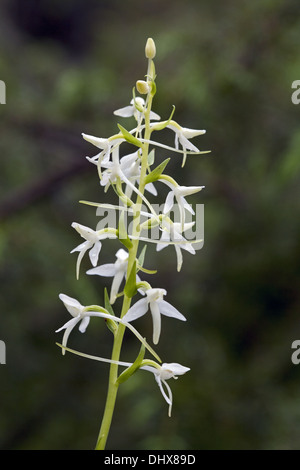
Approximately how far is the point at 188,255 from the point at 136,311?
9.42ft

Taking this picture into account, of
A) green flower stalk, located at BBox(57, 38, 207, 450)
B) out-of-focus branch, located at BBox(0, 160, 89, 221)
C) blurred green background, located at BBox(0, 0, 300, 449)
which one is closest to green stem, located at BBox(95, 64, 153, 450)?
green flower stalk, located at BBox(57, 38, 207, 450)

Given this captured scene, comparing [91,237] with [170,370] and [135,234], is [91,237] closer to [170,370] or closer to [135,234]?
[135,234]

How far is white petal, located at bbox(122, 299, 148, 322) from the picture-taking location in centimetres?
154

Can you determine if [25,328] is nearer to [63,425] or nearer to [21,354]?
[21,354]

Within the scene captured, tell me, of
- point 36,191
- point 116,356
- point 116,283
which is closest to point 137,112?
point 116,283

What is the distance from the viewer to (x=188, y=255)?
443 cm

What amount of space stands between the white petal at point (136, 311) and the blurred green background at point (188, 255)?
3.89ft

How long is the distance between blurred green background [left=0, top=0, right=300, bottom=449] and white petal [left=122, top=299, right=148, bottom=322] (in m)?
1.19

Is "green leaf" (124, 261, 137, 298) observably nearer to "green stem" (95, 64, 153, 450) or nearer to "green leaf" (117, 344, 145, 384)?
"green stem" (95, 64, 153, 450)

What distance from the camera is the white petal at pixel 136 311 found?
5.06 feet

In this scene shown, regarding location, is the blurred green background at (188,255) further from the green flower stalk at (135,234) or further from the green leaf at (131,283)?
Answer: the green leaf at (131,283)

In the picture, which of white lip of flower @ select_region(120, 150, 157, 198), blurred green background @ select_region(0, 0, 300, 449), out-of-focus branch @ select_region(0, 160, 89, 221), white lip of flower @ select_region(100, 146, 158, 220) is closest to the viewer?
white lip of flower @ select_region(100, 146, 158, 220)

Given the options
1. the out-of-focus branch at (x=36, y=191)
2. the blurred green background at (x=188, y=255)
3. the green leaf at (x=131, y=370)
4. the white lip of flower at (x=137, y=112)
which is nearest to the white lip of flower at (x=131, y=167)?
the white lip of flower at (x=137, y=112)

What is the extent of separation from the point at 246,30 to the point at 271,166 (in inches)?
36.2
